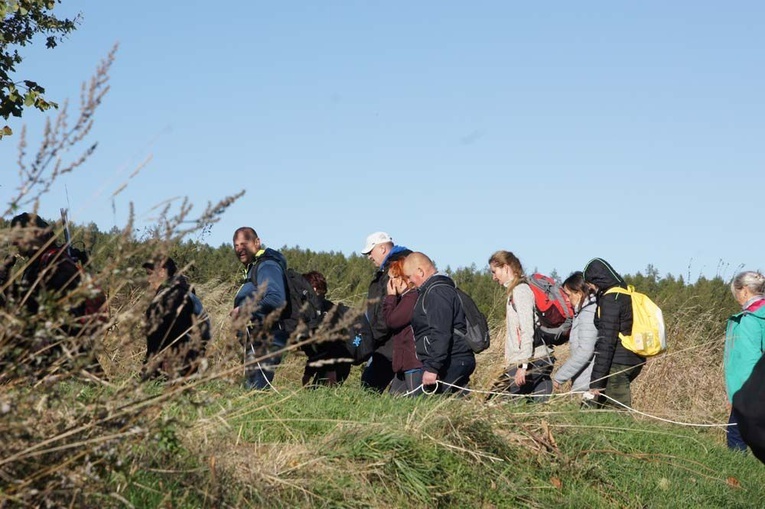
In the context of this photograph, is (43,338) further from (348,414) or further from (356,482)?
(348,414)

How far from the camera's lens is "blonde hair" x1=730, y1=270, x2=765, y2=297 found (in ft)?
28.7

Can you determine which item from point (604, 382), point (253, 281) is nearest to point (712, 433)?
point (604, 382)

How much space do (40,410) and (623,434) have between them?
16.3 ft

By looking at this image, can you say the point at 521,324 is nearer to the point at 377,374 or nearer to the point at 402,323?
Answer: the point at 402,323

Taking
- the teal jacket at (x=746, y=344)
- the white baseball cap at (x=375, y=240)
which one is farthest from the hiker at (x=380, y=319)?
the teal jacket at (x=746, y=344)

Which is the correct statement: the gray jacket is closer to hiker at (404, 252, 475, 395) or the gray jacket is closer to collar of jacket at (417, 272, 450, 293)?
hiker at (404, 252, 475, 395)

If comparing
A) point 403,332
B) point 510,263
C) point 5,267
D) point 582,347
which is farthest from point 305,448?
point 582,347

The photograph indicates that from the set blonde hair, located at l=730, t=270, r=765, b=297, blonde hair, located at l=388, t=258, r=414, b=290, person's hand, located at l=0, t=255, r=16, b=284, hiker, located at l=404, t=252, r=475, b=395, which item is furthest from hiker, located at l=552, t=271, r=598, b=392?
person's hand, located at l=0, t=255, r=16, b=284

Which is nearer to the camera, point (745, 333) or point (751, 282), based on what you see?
point (745, 333)

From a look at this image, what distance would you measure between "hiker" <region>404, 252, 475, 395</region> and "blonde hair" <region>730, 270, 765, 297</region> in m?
2.44

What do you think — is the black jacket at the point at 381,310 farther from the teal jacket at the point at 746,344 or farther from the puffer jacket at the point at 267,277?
the teal jacket at the point at 746,344

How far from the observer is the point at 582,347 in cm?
949

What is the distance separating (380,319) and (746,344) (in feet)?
10.4

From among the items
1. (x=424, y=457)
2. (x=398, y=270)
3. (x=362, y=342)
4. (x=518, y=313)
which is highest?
(x=398, y=270)
